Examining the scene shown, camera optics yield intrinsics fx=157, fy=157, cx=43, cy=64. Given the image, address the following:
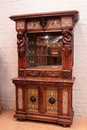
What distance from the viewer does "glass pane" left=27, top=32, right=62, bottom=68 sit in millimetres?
2887

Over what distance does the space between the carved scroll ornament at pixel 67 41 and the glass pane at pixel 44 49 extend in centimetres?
19

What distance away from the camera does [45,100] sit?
2.86 meters

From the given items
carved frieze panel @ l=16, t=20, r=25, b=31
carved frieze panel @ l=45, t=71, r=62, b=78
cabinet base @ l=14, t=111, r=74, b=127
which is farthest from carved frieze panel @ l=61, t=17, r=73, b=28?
cabinet base @ l=14, t=111, r=74, b=127

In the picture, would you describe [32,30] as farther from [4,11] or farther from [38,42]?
[4,11]

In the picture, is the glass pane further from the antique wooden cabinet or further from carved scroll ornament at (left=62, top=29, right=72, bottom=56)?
carved scroll ornament at (left=62, top=29, right=72, bottom=56)

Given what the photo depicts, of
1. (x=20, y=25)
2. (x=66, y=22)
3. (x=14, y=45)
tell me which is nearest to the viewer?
(x=66, y=22)

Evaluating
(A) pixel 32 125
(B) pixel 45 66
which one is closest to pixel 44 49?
(B) pixel 45 66

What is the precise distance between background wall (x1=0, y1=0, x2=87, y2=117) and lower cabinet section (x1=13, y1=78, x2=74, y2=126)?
49 centimetres

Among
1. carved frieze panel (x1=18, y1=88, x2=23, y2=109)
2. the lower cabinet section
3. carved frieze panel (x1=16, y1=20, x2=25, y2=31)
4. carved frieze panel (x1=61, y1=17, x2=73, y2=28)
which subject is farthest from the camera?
carved frieze panel (x1=18, y1=88, x2=23, y2=109)

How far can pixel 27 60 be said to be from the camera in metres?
2.96

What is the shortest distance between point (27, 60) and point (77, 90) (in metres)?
1.18

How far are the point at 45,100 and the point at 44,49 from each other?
0.95 m

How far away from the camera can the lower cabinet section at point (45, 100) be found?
8.94ft

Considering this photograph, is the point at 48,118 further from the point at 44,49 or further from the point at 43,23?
the point at 43,23
